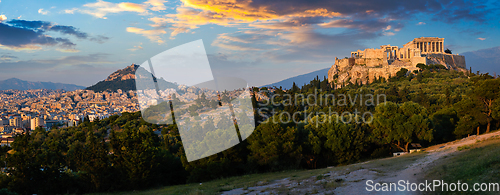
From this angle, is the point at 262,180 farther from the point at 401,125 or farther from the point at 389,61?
the point at 389,61

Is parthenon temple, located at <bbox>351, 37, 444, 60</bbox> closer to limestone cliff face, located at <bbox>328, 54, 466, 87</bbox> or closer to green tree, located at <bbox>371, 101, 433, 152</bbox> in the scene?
limestone cliff face, located at <bbox>328, 54, 466, 87</bbox>

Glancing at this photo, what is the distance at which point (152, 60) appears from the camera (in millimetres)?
6539

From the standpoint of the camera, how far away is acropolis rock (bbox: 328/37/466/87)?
86.9 metres

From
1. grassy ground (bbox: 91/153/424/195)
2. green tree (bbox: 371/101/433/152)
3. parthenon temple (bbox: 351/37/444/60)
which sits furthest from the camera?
parthenon temple (bbox: 351/37/444/60)

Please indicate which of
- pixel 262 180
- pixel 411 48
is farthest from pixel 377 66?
pixel 262 180

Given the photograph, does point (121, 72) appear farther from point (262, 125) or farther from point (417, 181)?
point (417, 181)

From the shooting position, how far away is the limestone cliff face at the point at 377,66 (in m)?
85.9

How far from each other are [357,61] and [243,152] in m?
84.1

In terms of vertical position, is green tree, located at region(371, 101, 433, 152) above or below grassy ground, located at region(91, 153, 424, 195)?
above

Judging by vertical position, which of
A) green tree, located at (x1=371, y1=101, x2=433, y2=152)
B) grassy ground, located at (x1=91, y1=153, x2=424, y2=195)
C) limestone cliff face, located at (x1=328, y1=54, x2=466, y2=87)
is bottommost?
grassy ground, located at (x1=91, y1=153, x2=424, y2=195)

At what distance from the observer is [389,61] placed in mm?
92938

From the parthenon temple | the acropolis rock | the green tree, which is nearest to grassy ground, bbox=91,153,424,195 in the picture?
the green tree

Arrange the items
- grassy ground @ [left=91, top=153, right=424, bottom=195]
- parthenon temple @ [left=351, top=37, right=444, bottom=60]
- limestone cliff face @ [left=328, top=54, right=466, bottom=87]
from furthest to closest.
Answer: parthenon temple @ [left=351, top=37, right=444, bottom=60], limestone cliff face @ [left=328, top=54, right=466, bottom=87], grassy ground @ [left=91, top=153, right=424, bottom=195]

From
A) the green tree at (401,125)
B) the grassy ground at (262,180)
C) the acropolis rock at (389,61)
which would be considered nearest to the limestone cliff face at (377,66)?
the acropolis rock at (389,61)
